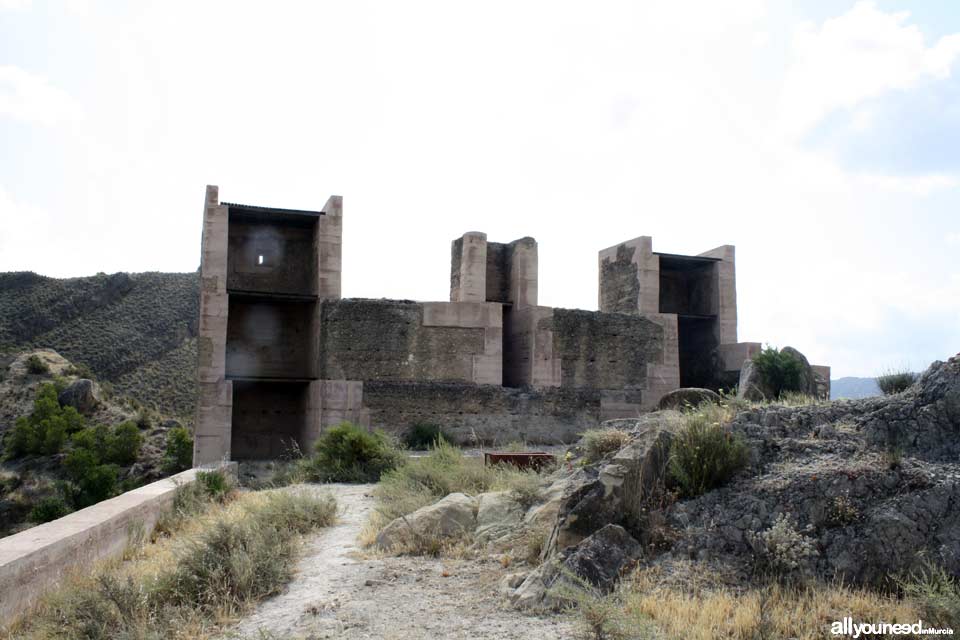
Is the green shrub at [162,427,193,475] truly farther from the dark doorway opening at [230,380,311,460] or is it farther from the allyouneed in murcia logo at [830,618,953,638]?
the allyouneed in murcia logo at [830,618,953,638]

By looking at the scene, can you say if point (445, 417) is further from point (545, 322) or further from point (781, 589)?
point (781, 589)

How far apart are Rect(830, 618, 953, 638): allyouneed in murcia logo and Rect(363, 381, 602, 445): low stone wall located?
441 inches

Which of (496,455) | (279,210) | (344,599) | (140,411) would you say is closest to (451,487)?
(496,455)

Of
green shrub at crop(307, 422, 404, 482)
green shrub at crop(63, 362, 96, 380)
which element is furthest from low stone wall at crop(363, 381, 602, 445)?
green shrub at crop(63, 362, 96, 380)

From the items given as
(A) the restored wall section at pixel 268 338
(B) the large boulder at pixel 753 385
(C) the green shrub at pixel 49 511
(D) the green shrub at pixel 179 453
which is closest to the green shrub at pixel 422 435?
(A) the restored wall section at pixel 268 338

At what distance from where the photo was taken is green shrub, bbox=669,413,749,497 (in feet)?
19.6

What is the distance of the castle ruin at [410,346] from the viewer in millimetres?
15398

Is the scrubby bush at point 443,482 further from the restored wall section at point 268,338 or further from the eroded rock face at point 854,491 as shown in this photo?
the restored wall section at point 268,338

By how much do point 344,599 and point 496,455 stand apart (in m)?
4.97

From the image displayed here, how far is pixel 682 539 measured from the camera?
5582mm

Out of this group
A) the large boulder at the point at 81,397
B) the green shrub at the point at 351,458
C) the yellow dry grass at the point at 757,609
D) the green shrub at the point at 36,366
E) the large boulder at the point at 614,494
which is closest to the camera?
the yellow dry grass at the point at 757,609

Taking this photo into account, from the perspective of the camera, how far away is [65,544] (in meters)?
6.24

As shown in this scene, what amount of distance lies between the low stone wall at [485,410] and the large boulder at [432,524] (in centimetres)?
792

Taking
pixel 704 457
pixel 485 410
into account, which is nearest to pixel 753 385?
pixel 485 410
